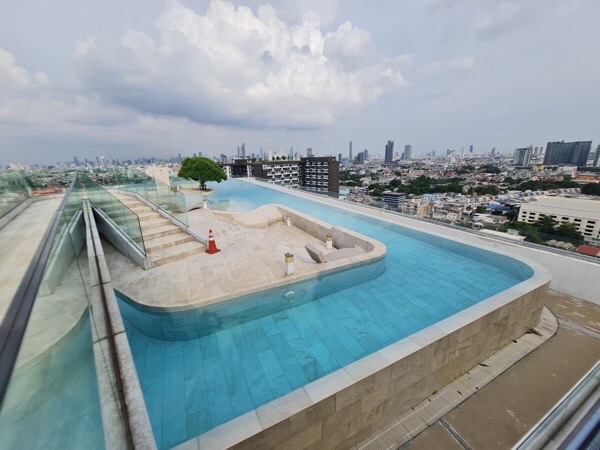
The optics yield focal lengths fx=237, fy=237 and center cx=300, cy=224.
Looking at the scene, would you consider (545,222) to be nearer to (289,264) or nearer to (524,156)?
(289,264)

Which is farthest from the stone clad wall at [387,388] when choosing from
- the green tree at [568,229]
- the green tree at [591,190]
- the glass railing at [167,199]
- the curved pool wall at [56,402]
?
the green tree at [591,190]

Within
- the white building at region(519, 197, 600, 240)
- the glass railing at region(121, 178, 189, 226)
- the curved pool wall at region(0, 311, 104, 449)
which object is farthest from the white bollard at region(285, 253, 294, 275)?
the white building at region(519, 197, 600, 240)

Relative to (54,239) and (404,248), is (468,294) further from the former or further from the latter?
(54,239)

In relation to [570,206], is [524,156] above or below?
above

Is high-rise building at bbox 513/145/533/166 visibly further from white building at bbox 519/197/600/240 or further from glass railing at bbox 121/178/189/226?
glass railing at bbox 121/178/189/226

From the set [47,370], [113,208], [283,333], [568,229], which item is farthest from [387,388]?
[568,229]

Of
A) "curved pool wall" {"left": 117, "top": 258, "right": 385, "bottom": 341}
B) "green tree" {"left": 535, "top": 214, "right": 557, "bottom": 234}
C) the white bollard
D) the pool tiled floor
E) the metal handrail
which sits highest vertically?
the metal handrail
